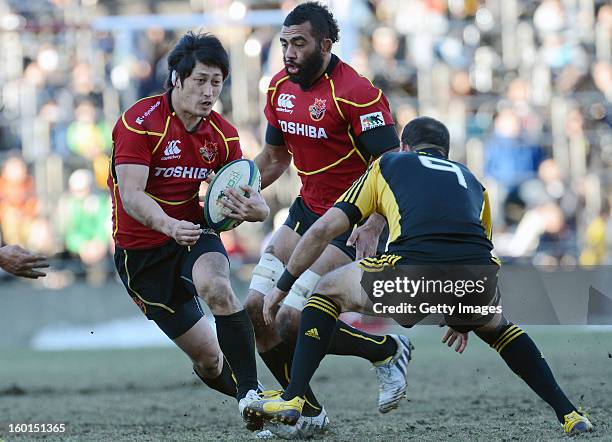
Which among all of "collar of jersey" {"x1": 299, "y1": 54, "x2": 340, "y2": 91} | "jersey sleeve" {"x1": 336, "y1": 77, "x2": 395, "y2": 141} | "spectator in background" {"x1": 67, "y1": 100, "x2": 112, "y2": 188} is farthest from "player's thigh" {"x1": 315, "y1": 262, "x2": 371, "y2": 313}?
"spectator in background" {"x1": 67, "y1": 100, "x2": 112, "y2": 188}

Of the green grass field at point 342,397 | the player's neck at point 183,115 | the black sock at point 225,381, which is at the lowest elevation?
the green grass field at point 342,397

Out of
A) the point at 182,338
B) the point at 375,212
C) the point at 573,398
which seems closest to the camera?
the point at 375,212

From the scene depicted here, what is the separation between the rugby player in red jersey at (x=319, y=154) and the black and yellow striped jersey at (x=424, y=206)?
91 cm

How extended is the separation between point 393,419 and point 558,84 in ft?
34.4

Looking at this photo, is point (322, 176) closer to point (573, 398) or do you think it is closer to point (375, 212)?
point (375, 212)

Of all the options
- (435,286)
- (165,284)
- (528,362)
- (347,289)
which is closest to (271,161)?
(165,284)

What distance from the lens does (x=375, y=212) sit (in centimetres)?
694

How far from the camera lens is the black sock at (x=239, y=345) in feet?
22.9

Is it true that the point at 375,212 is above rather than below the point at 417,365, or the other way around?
above

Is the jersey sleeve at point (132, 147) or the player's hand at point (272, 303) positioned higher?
the jersey sleeve at point (132, 147)

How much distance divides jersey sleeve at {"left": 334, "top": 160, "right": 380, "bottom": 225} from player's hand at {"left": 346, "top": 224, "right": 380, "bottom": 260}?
524mm

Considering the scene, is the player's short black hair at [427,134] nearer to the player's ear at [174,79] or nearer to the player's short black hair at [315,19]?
the player's short black hair at [315,19]

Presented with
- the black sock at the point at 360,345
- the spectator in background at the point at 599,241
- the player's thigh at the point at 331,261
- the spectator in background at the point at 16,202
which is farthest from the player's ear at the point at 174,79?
the spectator in background at the point at 16,202

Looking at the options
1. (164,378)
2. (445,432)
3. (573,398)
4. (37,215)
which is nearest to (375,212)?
(445,432)
